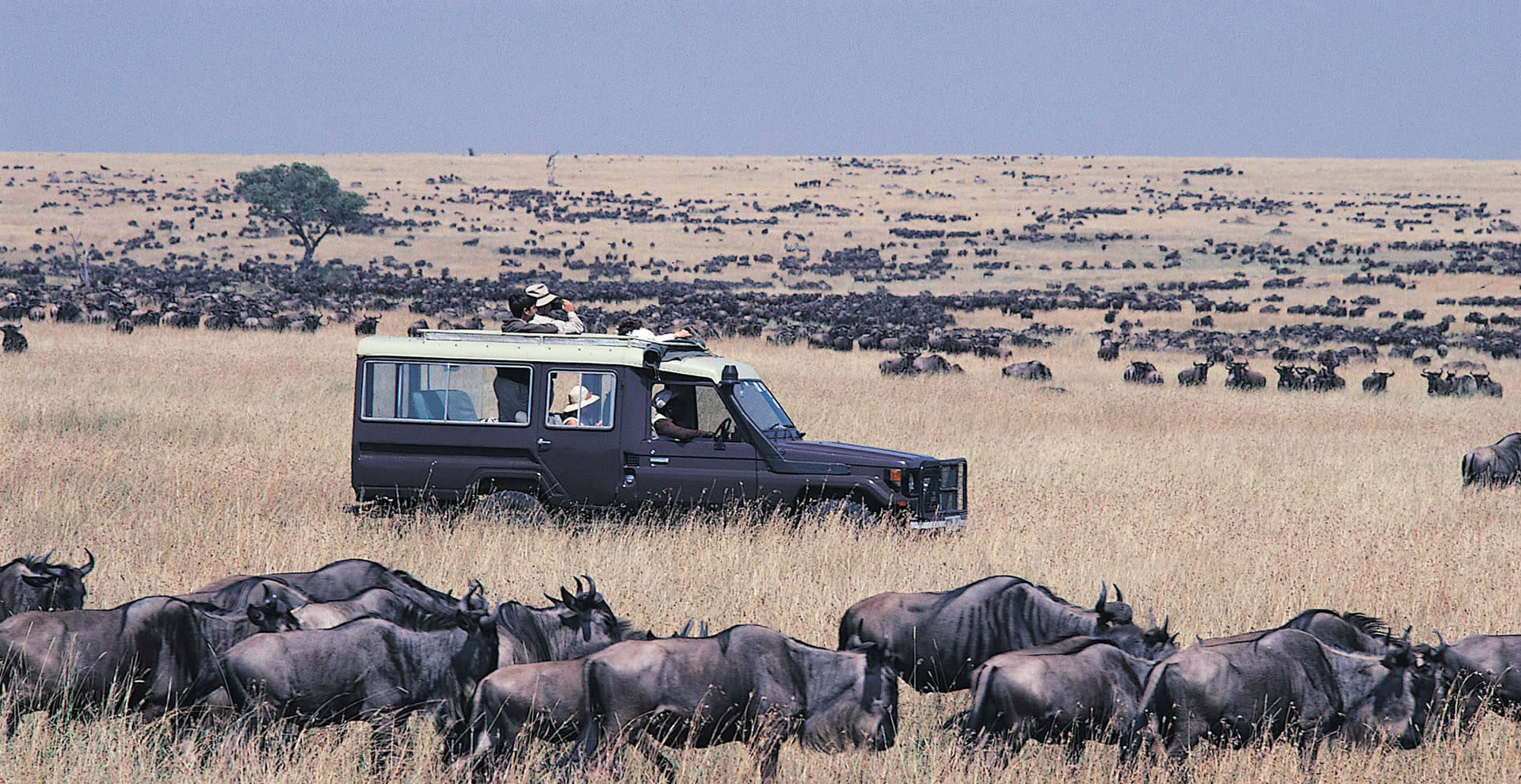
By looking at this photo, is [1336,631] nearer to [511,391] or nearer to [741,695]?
[741,695]

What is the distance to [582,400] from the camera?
11.5 metres

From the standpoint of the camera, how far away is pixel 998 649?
745cm

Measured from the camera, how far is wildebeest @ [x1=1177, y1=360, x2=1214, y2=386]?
29.3 meters

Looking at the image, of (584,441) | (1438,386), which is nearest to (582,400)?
(584,441)

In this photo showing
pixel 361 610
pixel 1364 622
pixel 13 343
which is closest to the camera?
pixel 361 610

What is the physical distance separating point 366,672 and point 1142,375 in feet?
81.7

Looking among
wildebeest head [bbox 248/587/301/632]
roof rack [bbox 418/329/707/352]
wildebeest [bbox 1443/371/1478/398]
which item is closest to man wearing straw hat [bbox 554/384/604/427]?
roof rack [bbox 418/329/707/352]

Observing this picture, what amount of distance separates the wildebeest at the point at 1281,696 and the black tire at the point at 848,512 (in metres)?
4.54

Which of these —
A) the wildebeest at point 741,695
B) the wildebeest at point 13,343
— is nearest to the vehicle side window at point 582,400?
the wildebeest at point 741,695

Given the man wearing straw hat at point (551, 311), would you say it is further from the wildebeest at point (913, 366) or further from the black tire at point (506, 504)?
the wildebeest at point (913, 366)

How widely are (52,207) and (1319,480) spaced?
108 metres

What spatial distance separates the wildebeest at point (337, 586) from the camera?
24.7 feet

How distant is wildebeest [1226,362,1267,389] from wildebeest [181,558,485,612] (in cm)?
2392

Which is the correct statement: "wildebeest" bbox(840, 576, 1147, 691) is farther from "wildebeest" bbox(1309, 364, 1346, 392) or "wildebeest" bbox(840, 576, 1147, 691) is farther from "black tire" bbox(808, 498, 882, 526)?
"wildebeest" bbox(1309, 364, 1346, 392)
